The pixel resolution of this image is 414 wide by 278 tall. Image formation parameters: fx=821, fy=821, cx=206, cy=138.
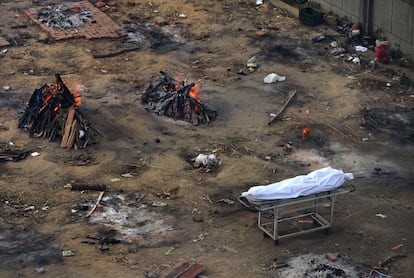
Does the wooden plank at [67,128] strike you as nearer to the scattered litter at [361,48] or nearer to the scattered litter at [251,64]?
the scattered litter at [251,64]

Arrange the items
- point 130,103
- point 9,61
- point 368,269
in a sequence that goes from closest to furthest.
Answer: point 368,269 → point 130,103 → point 9,61

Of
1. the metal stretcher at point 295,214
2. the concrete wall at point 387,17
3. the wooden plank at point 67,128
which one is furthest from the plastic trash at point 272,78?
the metal stretcher at point 295,214

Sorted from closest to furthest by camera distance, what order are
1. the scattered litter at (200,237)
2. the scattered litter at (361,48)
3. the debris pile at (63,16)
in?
1. the scattered litter at (200,237)
2. the scattered litter at (361,48)
3. the debris pile at (63,16)

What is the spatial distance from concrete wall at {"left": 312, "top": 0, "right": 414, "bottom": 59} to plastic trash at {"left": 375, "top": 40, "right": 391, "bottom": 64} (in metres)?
0.45

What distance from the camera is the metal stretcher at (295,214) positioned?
39.8 ft

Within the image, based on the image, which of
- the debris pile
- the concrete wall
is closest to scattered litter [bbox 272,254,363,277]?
the concrete wall

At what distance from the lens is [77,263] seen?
12.0 metres

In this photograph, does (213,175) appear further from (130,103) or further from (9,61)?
(9,61)

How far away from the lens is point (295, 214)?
44.0ft

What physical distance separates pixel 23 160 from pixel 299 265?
6.34m

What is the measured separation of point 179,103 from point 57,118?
8.58 ft

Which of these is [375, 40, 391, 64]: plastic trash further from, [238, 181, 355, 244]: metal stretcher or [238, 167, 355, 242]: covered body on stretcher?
[238, 167, 355, 242]: covered body on stretcher

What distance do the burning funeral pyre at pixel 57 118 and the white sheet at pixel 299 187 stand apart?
5.16 m

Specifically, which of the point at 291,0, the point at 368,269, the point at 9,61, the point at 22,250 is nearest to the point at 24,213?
the point at 22,250
